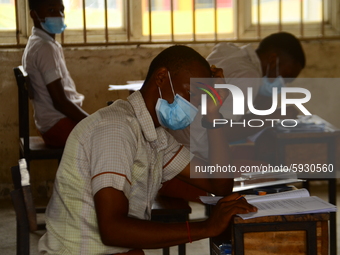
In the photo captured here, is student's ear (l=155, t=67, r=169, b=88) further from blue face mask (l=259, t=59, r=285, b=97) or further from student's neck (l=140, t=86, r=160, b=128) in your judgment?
blue face mask (l=259, t=59, r=285, b=97)

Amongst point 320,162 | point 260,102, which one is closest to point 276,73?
point 260,102

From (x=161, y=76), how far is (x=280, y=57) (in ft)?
5.75

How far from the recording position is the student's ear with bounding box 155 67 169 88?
1.61 metres

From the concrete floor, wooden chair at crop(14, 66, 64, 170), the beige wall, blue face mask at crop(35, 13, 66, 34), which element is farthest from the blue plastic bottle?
the beige wall

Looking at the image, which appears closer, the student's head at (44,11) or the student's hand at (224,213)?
the student's hand at (224,213)

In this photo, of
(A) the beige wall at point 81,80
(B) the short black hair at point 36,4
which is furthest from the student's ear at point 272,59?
(B) the short black hair at point 36,4

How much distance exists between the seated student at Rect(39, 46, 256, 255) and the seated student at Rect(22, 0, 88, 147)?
1.67 metres

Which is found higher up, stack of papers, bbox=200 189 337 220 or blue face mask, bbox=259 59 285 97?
blue face mask, bbox=259 59 285 97

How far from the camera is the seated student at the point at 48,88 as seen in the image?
332 centimetres

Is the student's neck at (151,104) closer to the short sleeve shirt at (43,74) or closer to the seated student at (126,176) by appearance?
the seated student at (126,176)

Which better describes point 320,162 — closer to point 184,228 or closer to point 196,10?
point 184,228

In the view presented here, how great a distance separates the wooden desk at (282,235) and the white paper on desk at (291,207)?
0.01 metres

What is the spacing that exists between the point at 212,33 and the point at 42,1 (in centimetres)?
155

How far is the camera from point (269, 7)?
14.8 feet
